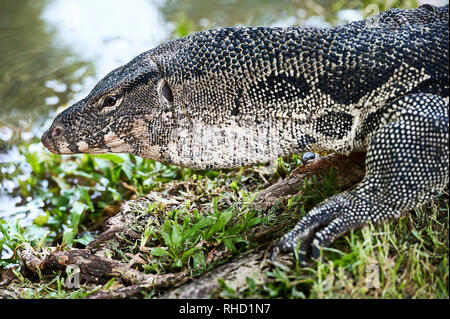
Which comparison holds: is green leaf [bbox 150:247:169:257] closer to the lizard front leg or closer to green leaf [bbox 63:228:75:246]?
the lizard front leg

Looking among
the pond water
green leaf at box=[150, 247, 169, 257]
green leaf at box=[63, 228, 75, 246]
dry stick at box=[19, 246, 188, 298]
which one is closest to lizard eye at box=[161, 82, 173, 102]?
green leaf at box=[150, 247, 169, 257]

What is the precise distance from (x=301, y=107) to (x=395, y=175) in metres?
0.85

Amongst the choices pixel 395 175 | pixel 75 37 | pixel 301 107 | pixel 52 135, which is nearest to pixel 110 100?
pixel 52 135

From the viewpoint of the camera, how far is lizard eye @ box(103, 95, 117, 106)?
3.86 metres

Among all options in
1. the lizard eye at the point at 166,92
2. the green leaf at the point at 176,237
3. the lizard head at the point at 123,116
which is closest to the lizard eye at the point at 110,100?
the lizard head at the point at 123,116

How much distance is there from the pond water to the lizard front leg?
150 inches

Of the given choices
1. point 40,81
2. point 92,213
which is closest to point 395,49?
point 92,213

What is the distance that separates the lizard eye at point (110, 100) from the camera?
386 centimetres

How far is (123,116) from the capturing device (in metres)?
3.87

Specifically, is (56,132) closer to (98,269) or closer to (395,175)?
(98,269)

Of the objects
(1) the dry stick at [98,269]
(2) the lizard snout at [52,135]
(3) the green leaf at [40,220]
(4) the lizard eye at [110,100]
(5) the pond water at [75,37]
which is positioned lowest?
(1) the dry stick at [98,269]

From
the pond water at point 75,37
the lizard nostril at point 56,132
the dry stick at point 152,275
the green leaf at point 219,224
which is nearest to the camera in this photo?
the dry stick at point 152,275

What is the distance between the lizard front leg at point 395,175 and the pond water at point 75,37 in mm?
3808

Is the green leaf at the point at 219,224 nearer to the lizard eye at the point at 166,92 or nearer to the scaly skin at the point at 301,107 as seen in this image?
the scaly skin at the point at 301,107
